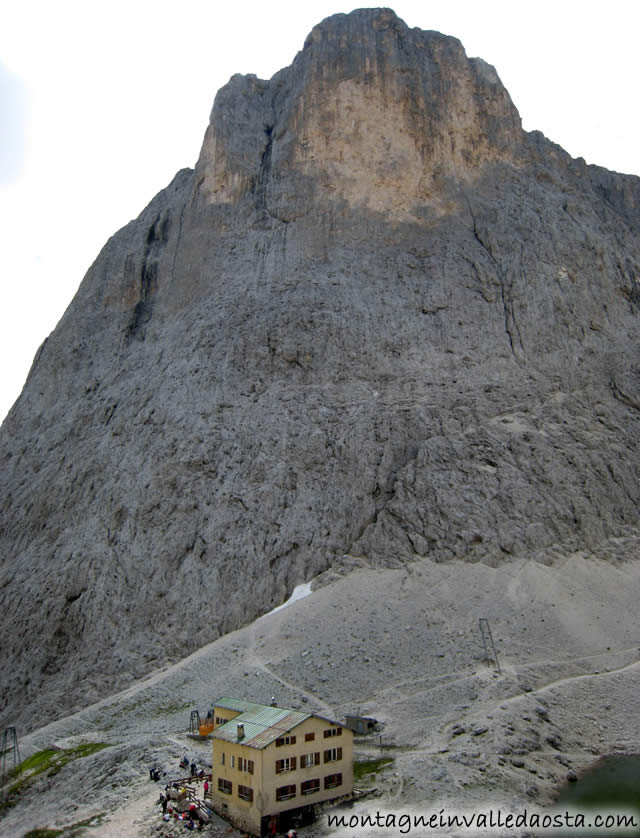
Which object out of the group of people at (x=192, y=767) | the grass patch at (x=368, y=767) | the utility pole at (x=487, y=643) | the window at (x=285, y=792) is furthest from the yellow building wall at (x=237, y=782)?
the utility pole at (x=487, y=643)

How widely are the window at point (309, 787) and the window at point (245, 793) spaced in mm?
1558

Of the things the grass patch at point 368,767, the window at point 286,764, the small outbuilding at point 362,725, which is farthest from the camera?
the small outbuilding at point 362,725

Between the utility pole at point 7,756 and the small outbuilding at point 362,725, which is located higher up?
the small outbuilding at point 362,725

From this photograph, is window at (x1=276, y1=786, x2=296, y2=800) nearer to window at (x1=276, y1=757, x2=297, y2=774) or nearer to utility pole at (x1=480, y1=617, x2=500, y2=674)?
window at (x1=276, y1=757, x2=297, y2=774)

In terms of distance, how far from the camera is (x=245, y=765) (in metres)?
21.6

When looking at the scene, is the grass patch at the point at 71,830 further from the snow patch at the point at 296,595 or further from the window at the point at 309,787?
the snow patch at the point at 296,595

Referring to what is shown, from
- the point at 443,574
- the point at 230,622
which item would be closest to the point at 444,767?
the point at 443,574

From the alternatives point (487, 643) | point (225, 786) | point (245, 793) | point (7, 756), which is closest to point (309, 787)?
point (245, 793)

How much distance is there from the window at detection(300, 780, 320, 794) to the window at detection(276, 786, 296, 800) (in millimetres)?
285

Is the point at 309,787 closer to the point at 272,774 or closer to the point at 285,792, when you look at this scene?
the point at 285,792

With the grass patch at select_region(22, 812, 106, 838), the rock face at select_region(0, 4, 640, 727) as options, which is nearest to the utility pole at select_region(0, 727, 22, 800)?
the rock face at select_region(0, 4, 640, 727)

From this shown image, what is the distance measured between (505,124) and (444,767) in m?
49.0

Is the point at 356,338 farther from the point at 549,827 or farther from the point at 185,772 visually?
the point at 549,827

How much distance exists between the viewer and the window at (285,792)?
21.4 metres
